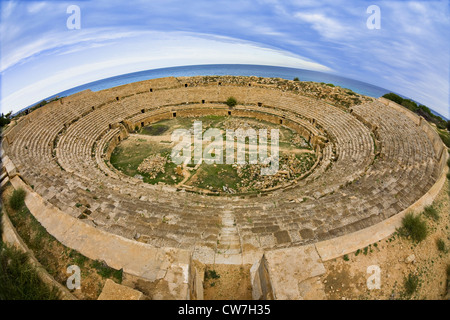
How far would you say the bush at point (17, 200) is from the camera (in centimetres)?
883

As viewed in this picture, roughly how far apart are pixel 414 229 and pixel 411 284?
1.74 metres

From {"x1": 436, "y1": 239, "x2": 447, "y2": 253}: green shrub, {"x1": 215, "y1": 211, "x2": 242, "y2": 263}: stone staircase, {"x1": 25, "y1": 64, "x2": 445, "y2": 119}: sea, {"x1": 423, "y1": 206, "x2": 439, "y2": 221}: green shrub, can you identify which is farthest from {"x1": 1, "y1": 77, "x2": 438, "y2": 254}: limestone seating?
{"x1": 25, "y1": 64, "x2": 445, "y2": 119}: sea

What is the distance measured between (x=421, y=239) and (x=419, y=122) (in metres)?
13.7

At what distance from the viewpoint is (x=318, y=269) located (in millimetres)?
5988

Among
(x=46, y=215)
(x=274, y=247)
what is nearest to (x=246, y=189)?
(x=274, y=247)

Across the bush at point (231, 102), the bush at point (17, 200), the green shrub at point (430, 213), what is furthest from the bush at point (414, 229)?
the bush at point (231, 102)

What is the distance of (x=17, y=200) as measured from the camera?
29.3ft

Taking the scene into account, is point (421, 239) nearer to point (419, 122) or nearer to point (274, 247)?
point (274, 247)

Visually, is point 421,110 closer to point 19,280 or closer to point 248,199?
point 248,199

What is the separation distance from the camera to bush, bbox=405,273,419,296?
255 inches

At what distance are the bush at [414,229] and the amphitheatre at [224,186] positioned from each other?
23cm

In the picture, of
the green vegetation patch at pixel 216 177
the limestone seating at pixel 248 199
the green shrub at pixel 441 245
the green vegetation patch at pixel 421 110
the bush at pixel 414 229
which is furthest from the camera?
the green vegetation patch at pixel 421 110

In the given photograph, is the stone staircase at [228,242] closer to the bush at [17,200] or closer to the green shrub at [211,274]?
the green shrub at [211,274]

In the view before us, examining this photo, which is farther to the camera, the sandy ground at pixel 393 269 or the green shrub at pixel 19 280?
the sandy ground at pixel 393 269
